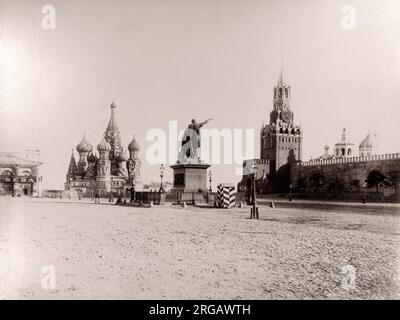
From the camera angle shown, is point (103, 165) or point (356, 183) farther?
point (103, 165)

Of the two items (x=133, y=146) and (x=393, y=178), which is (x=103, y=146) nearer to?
(x=133, y=146)

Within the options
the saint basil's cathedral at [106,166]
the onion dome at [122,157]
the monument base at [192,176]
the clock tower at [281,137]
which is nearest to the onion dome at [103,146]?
Answer: the saint basil's cathedral at [106,166]

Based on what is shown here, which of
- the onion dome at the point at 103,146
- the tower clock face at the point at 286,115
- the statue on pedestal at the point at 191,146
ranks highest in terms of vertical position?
the tower clock face at the point at 286,115

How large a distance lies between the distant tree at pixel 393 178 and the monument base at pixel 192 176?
3164cm

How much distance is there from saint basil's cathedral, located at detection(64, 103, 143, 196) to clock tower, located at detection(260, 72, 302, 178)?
93.6 ft

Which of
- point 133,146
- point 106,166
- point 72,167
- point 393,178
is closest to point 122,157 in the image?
point 133,146

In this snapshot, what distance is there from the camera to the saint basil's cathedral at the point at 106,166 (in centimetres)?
8881

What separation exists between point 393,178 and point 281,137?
122 feet

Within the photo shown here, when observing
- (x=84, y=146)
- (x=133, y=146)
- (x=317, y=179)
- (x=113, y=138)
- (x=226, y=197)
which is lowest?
(x=226, y=197)

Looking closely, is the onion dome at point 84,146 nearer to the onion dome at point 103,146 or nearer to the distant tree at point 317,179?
the onion dome at point 103,146

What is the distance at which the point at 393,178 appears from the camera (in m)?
52.5

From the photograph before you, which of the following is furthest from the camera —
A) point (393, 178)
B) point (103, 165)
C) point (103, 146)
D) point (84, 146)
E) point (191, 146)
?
point (84, 146)

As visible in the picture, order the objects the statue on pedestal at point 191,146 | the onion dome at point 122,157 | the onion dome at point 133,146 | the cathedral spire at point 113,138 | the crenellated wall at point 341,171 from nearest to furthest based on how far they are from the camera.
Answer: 1. the statue on pedestal at point 191,146
2. the crenellated wall at point 341,171
3. the onion dome at point 133,146
4. the onion dome at point 122,157
5. the cathedral spire at point 113,138
